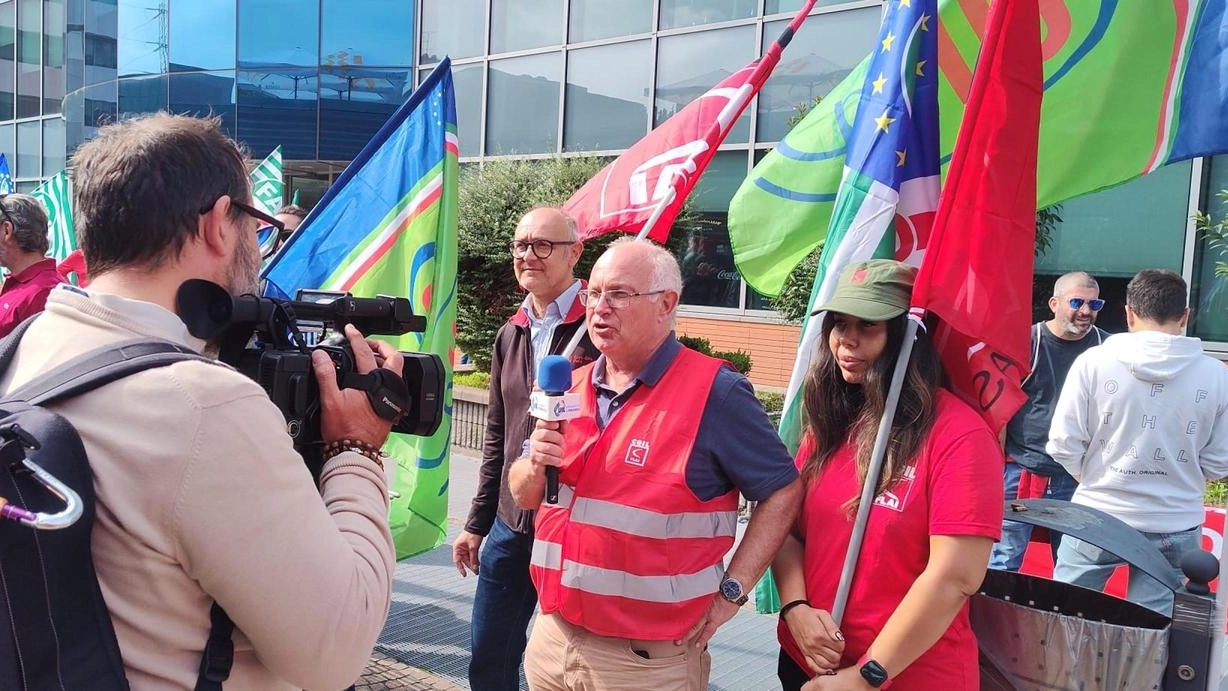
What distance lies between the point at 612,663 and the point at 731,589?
14.6 inches

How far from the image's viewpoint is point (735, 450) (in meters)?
2.47

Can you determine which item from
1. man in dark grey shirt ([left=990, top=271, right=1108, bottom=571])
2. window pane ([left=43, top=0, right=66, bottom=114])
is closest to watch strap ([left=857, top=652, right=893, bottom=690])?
man in dark grey shirt ([left=990, top=271, right=1108, bottom=571])

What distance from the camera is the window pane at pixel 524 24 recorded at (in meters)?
14.9

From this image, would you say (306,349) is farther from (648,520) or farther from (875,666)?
(875,666)

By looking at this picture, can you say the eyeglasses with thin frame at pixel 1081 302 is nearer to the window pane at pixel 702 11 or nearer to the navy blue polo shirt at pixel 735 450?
the navy blue polo shirt at pixel 735 450

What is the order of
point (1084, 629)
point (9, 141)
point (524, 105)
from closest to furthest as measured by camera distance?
point (1084, 629) < point (524, 105) < point (9, 141)

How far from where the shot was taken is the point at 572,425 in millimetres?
2670

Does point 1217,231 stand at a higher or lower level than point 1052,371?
higher

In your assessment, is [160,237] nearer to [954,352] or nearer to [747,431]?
[747,431]

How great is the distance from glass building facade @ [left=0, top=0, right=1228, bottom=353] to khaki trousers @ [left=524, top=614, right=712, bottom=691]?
946cm

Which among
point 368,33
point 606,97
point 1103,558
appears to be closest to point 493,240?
point 606,97

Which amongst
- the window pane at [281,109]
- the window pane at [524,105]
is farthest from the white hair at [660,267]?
the window pane at [281,109]

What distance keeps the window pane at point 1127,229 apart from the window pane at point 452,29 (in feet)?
32.3

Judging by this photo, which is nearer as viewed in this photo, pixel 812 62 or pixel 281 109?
pixel 812 62
